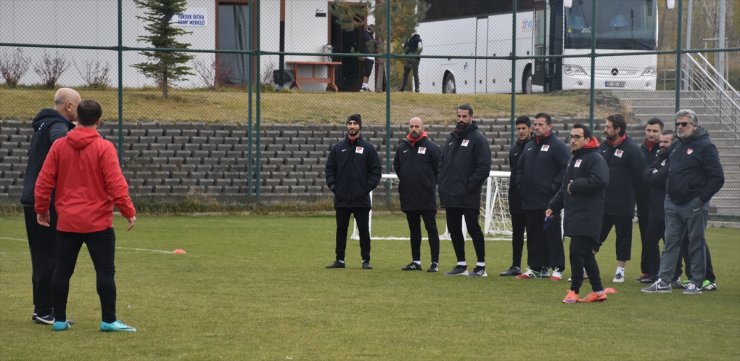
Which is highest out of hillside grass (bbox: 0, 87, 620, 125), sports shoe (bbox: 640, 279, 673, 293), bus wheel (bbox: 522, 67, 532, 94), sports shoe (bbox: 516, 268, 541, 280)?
bus wheel (bbox: 522, 67, 532, 94)

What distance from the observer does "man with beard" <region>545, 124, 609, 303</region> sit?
1129cm

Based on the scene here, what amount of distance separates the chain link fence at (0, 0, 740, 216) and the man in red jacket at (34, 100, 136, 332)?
13218 mm

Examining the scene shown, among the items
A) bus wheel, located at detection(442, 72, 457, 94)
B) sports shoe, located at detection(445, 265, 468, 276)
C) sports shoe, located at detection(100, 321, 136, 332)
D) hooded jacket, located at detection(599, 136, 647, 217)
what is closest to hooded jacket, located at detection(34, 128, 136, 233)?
sports shoe, located at detection(100, 321, 136, 332)

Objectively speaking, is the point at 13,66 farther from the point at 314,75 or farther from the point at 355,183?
the point at 355,183

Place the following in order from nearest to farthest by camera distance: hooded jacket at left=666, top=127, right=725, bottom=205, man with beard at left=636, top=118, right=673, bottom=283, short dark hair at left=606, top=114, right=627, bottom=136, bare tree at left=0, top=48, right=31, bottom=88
Answer: 1. hooded jacket at left=666, top=127, right=725, bottom=205
2. short dark hair at left=606, top=114, right=627, bottom=136
3. man with beard at left=636, top=118, right=673, bottom=283
4. bare tree at left=0, top=48, right=31, bottom=88

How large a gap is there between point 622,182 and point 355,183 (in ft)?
10.5

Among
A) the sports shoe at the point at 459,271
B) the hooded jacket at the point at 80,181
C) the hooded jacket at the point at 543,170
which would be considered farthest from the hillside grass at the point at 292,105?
the hooded jacket at the point at 80,181

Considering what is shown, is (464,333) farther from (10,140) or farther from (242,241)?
(10,140)

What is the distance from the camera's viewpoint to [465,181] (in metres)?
13.7

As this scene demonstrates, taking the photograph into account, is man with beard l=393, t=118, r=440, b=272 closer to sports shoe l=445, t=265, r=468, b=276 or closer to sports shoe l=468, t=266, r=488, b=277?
sports shoe l=445, t=265, r=468, b=276

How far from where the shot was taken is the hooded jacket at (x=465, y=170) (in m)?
13.7

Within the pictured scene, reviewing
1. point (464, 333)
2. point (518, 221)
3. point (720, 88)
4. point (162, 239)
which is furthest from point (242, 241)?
point (720, 88)

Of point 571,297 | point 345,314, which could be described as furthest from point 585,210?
point 345,314

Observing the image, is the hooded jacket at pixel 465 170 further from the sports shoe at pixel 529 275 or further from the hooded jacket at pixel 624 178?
the hooded jacket at pixel 624 178
